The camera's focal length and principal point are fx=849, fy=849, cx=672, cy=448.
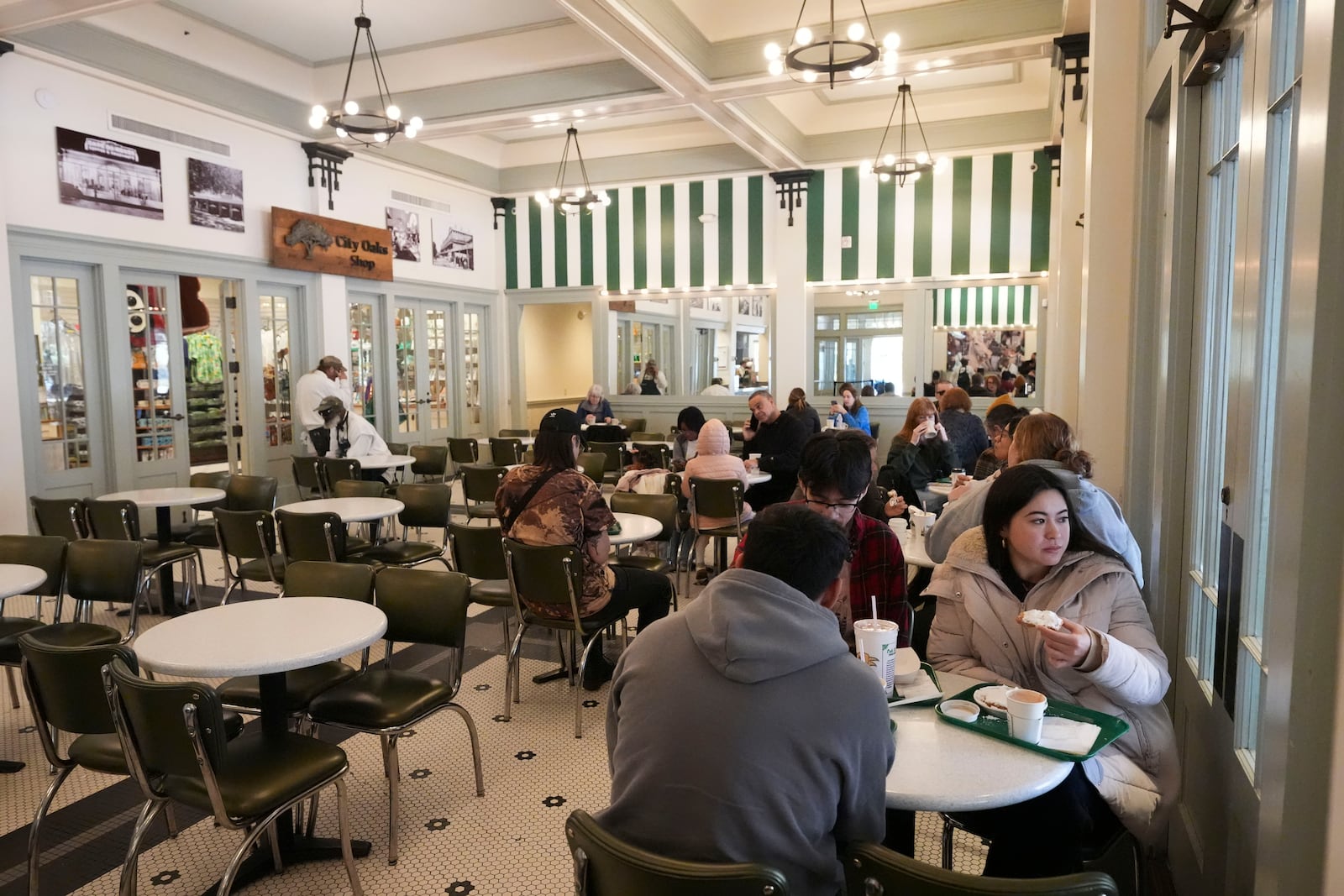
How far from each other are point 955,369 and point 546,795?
11.3 metres

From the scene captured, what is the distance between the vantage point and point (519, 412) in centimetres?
1286

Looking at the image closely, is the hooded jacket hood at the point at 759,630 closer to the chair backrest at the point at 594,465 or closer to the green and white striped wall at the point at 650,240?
the chair backrest at the point at 594,465

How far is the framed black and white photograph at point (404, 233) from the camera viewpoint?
10.6 m

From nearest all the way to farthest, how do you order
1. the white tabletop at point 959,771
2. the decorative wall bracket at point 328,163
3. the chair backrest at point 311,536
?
the white tabletop at point 959,771 < the chair backrest at point 311,536 < the decorative wall bracket at point 328,163

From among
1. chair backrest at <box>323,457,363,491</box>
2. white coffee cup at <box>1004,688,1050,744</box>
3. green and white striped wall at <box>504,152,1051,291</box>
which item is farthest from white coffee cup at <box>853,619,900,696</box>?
green and white striped wall at <box>504,152,1051,291</box>

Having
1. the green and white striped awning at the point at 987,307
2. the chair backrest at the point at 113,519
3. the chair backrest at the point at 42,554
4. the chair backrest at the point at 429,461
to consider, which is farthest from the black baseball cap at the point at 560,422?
the green and white striped awning at the point at 987,307

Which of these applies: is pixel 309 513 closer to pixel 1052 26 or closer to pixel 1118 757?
pixel 1118 757

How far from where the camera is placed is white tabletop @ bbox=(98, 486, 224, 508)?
17.0 feet

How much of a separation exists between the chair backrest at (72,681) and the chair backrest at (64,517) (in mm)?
2849

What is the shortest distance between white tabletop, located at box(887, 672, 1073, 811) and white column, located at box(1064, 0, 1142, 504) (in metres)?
2.32

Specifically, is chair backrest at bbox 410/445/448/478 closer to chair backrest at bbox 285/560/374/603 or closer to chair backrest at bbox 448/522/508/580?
chair backrest at bbox 448/522/508/580

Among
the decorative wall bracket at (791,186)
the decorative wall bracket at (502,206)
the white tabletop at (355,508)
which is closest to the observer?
the white tabletop at (355,508)

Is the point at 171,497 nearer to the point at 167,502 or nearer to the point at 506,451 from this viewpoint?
the point at 167,502

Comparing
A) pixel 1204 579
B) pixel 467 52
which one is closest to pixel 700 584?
pixel 1204 579
